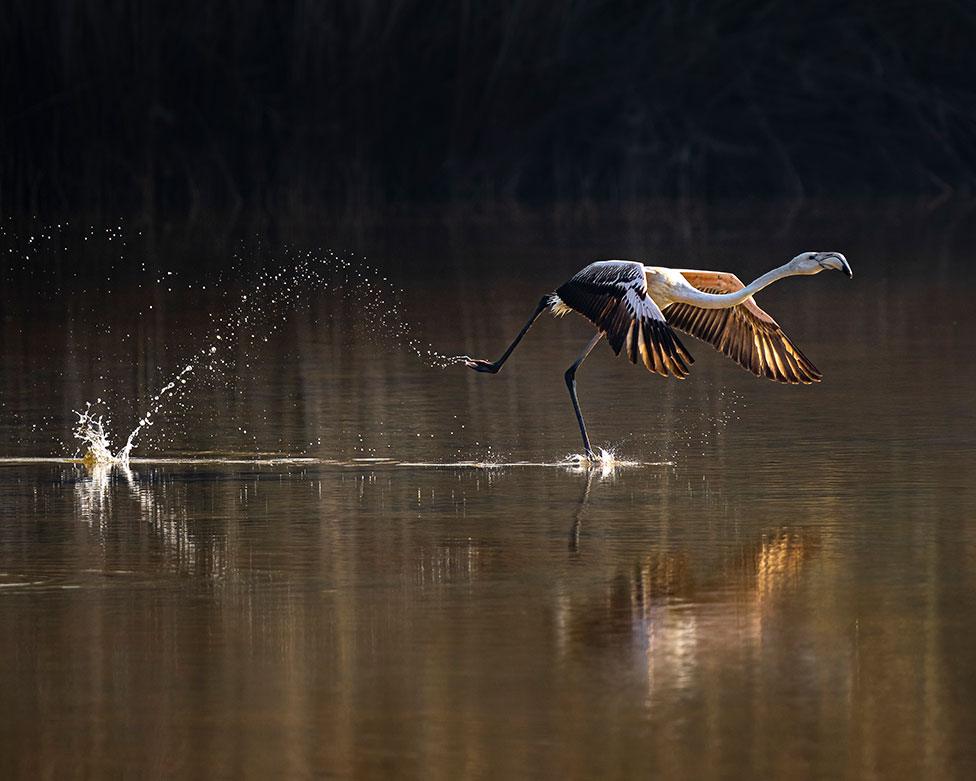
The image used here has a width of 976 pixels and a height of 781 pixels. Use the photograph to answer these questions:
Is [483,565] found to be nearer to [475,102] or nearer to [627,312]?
[627,312]

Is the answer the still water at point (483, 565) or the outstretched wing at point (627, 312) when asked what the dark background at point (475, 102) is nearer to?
the still water at point (483, 565)

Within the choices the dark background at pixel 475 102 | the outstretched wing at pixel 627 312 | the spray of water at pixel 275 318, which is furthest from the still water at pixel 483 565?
the dark background at pixel 475 102

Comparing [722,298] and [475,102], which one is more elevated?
[475,102]

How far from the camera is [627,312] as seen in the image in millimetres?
11906

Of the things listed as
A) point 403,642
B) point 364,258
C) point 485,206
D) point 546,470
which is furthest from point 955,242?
point 403,642

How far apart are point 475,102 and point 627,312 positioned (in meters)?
37.3

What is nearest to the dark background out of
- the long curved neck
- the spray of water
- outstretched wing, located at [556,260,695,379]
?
the spray of water

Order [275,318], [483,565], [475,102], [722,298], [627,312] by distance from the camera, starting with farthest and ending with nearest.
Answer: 1. [475,102]
2. [275,318]
3. [722,298]
4. [627,312]
5. [483,565]

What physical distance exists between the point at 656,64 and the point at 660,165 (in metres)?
2.51

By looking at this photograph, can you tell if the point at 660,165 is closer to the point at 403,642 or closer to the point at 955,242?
the point at 955,242

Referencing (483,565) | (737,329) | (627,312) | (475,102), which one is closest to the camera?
(483,565)

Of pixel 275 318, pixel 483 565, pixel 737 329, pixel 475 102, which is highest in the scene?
pixel 475 102

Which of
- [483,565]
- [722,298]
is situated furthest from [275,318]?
[483,565]

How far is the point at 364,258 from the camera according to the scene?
2991 centimetres
